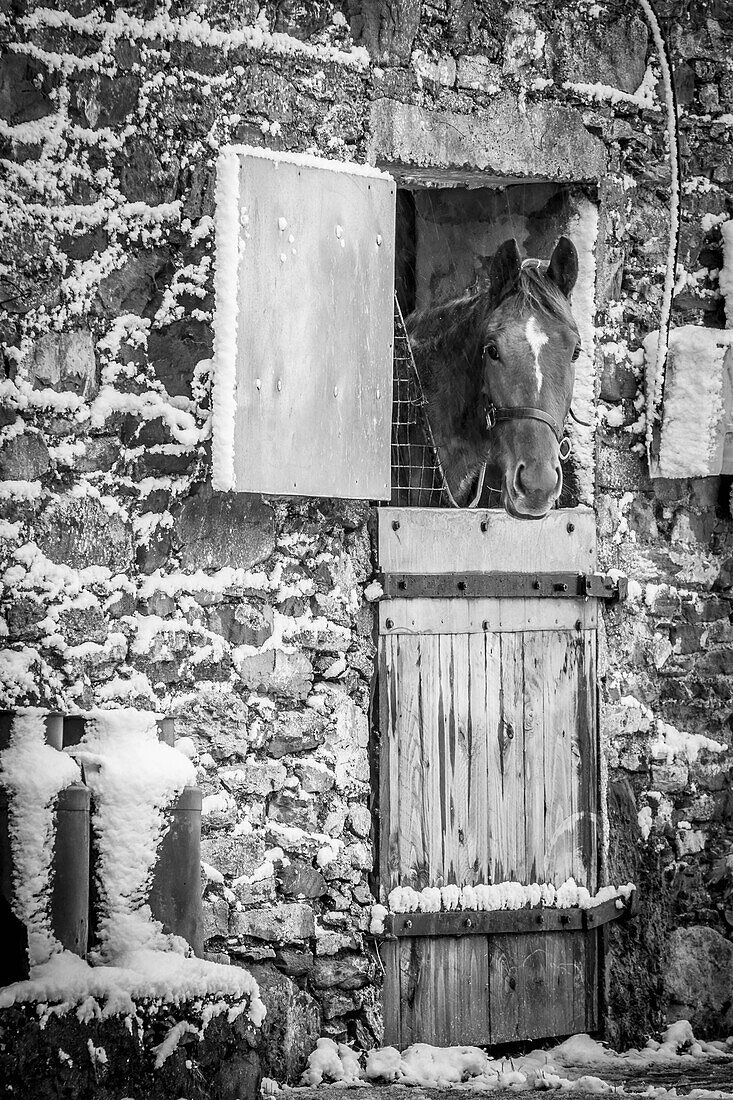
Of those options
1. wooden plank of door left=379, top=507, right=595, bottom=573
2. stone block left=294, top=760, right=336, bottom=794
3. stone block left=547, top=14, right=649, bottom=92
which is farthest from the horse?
stone block left=294, top=760, right=336, bottom=794

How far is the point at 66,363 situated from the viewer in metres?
4.59

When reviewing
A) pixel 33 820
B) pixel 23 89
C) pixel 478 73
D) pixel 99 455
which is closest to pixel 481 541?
pixel 99 455

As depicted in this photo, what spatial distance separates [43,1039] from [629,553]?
10.3ft

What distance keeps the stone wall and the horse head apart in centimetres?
61

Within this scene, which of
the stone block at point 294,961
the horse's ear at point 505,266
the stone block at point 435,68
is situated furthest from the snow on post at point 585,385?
the stone block at point 294,961

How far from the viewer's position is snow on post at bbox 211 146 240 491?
14.7ft

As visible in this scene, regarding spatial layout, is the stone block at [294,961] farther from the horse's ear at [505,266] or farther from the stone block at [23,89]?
the stone block at [23,89]

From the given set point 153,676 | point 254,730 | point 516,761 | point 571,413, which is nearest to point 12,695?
point 153,676

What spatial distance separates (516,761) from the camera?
5.21 metres

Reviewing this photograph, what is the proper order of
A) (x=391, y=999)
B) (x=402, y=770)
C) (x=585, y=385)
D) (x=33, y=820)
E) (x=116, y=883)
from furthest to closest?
(x=585, y=385) → (x=402, y=770) → (x=391, y=999) → (x=116, y=883) → (x=33, y=820)

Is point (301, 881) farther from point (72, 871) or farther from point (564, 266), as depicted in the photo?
point (564, 266)

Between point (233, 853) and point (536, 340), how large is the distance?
2.19 metres

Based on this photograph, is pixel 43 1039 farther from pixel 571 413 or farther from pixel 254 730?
pixel 571 413

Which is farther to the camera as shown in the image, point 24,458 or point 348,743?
point 348,743
